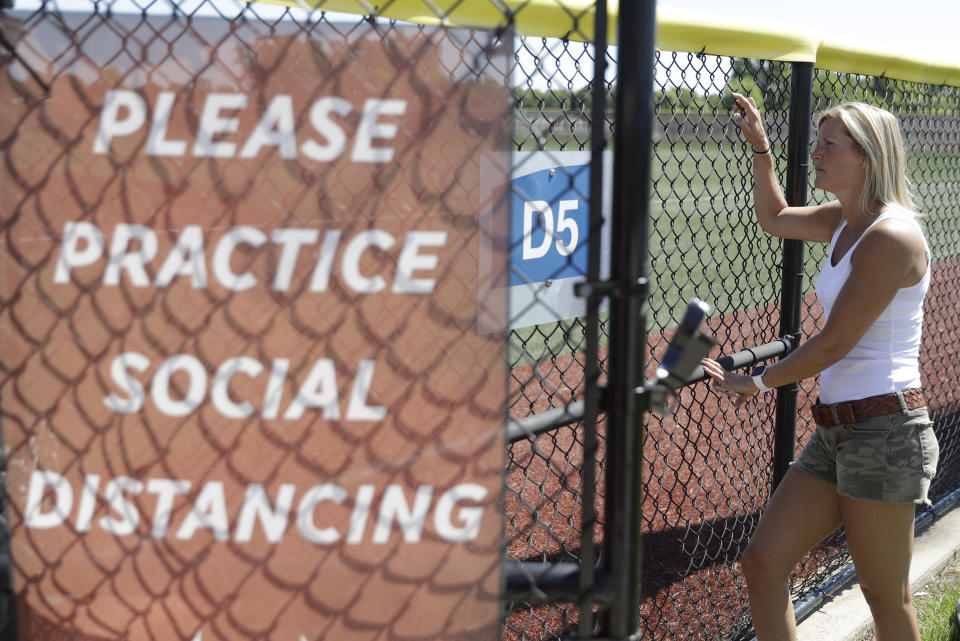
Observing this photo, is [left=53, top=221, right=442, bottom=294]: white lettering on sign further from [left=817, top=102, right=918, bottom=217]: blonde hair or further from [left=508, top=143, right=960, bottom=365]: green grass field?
[left=817, top=102, right=918, bottom=217]: blonde hair

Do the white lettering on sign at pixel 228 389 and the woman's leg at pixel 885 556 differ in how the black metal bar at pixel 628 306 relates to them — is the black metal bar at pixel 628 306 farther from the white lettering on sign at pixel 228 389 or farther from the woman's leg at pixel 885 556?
the woman's leg at pixel 885 556

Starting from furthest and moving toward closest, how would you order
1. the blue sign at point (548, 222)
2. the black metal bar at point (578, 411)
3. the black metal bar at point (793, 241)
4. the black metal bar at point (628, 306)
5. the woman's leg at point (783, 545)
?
1. the black metal bar at point (793, 241)
2. the woman's leg at point (783, 545)
3. the blue sign at point (548, 222)
4. the black metal bar at point (578, 411)
5. the black metal bar at point (628, 306)

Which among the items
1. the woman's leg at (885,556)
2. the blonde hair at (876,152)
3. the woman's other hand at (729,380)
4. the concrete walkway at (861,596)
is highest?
the blonde hair at (876,152)

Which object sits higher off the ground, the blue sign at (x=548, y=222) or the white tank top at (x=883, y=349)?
the blue sign at (x=548, y=222)

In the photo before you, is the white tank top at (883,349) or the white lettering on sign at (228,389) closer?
the white lettering on sign at (228,389)

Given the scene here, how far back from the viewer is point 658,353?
388 inches

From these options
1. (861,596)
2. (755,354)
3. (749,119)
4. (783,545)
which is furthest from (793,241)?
(861,596)

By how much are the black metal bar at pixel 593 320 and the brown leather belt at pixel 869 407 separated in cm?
145

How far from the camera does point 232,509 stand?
1.50 metres

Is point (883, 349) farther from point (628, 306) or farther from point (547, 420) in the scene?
point (628, 306)

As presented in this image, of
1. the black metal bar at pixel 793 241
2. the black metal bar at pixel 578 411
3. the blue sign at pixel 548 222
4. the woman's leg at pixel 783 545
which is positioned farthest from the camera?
the black metal bar at pixel 793 241

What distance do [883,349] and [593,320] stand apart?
154 cm

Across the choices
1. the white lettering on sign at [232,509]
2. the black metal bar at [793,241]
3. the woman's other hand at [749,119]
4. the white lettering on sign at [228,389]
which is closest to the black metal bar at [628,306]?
the white lettering on sign at [232,509]

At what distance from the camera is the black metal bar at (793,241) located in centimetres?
332
